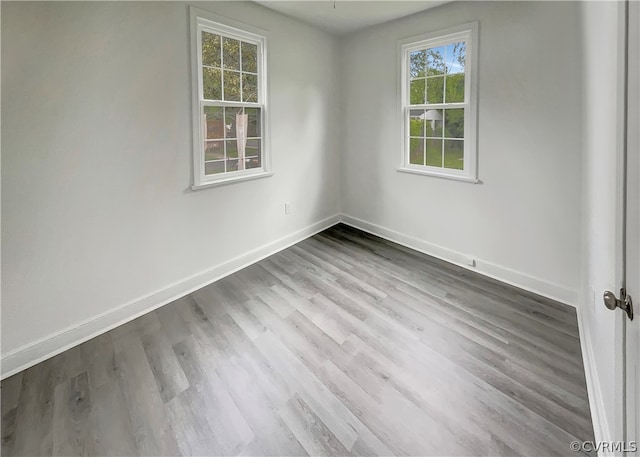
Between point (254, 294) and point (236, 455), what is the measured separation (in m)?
1.57

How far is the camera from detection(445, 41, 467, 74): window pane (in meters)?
3.32

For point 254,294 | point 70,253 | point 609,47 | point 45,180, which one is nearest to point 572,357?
point 609,47

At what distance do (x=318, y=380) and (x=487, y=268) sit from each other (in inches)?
89.4

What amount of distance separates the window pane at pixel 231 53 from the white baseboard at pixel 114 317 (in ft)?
6.40

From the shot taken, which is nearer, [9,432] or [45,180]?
[9,432]

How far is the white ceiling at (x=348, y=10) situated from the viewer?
3317 millimetres

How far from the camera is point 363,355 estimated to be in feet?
7.24

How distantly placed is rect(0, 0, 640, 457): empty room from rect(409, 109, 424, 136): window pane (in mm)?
23

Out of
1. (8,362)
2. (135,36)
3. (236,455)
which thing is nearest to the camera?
(236,455)

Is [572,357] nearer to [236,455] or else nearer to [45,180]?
[236,455]

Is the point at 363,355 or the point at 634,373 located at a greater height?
the point at 634,373

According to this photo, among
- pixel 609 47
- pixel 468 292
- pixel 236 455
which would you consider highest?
pixel 609 47

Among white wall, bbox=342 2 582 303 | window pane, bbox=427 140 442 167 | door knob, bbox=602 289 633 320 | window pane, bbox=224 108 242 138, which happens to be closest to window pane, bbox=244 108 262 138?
window pane, bbox=224 108 242 138

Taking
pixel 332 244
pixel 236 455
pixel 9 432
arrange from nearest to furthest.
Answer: pixel 236 455 < pixel 9 432 < pixel 332 244
